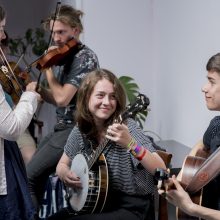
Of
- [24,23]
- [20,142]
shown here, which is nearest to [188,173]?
[20,142]

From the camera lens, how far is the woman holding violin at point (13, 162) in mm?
1750

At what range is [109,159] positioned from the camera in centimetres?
193

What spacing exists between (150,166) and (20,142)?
4.85 feet

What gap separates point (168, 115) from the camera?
369 cm

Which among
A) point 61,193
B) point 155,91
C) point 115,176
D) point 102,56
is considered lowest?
point 61,193

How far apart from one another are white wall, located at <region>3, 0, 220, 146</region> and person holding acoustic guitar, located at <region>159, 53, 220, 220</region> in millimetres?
1044

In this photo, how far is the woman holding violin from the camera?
68.9 inches

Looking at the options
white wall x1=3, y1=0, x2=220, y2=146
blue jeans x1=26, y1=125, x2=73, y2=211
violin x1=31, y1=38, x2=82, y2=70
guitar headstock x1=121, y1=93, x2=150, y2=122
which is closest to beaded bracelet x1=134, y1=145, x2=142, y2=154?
guitar headstock x1=121, y1=93, x2=150, y2=122

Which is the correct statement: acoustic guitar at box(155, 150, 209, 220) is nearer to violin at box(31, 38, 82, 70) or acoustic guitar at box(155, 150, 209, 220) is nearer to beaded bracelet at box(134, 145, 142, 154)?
beaded bracelet at box(134, 145, 142, 154)

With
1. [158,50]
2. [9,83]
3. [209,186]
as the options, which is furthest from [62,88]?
[158,50]

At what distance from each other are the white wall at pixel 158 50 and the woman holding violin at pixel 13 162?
5.13ft

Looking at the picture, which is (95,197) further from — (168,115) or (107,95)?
(168,115)

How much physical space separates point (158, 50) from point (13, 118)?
2249 mm

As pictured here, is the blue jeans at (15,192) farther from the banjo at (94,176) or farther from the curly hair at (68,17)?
the curly hair at (68,17)
